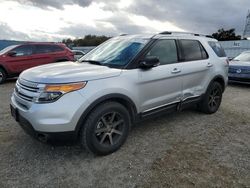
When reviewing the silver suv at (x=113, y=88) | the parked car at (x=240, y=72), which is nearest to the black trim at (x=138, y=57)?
the silver suv at (x=113, y=88)

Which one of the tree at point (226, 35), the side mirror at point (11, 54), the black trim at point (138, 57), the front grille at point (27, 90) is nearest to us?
the front grille at point (27, 90)

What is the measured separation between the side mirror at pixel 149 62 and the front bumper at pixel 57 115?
3.78ft

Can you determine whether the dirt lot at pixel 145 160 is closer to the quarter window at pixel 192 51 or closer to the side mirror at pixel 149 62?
the side mirror at pixel 149 62

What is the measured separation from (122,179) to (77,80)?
53.6 inches

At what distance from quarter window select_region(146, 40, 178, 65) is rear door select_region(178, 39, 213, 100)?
191 mm

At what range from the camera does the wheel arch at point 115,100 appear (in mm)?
3250

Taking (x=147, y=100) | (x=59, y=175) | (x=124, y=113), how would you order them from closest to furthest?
(x=59, y=175)
(x=124, y=113)
(x=147, y=100)

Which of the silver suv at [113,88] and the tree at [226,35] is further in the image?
the tree at [226,35]

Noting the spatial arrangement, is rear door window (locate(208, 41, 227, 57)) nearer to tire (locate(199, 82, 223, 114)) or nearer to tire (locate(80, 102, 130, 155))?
tire (locate(199, 82, 223, 114))

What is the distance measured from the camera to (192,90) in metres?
4.98

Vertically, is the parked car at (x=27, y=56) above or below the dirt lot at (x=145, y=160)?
above

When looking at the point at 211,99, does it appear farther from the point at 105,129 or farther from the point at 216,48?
the point at 105,129

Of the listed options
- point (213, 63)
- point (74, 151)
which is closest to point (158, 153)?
point (74, 151)

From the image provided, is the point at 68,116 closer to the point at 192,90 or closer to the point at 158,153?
the point at 158,153
